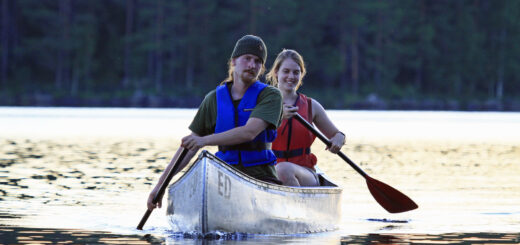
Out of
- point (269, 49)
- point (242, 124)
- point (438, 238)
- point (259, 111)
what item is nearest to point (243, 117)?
point (242, 124)

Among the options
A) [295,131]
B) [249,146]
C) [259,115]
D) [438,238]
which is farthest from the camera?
[295,131]

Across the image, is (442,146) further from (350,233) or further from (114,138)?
(350,233)

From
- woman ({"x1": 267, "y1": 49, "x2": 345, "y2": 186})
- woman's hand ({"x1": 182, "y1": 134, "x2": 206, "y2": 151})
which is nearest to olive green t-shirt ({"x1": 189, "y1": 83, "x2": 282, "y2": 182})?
woman's hand ({"x1": 182, "y1": 134, "x2": 206, "y2": 151})

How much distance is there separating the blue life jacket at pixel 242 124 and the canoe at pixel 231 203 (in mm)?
207

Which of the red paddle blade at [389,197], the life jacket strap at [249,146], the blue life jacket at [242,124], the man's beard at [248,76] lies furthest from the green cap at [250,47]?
the red paddle blade at [389,197]

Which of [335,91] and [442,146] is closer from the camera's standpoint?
[442,146]

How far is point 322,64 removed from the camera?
63.8 meters

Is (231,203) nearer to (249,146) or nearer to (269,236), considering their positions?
(249,146)

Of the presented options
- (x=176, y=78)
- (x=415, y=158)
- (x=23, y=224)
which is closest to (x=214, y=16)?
(x=176, y=78)

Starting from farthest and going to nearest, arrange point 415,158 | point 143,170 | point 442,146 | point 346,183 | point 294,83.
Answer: point 442,146, point 415,158, point 143,170, point 346,183, point 294,83

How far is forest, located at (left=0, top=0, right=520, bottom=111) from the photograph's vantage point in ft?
195

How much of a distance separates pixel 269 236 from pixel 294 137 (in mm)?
1245

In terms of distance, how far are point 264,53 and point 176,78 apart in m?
59.8

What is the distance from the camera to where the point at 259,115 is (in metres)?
7.29
